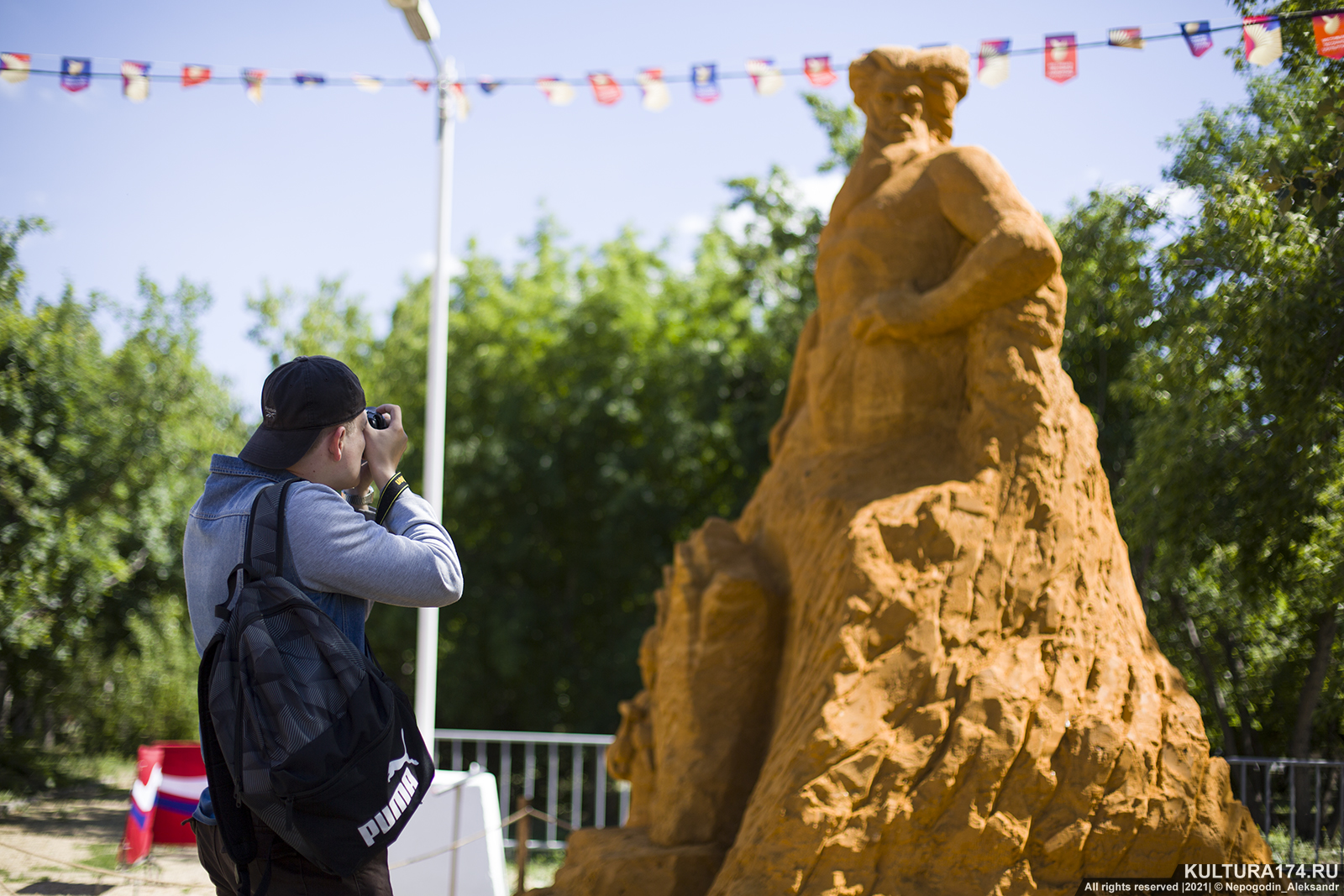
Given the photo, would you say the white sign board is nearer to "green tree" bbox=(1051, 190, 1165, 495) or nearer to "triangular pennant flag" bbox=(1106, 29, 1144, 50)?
"triangular pennant flag" bbox=(1106, 29, 1144, 50)

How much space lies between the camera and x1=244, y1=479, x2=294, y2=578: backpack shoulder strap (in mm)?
1772

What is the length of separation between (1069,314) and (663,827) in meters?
8.95

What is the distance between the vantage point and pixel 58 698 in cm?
1559

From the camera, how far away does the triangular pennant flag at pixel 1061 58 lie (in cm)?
623

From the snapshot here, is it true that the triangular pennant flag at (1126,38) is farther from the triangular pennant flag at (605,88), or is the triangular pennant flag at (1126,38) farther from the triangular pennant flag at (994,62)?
the triangular pennant flag at (605,88)

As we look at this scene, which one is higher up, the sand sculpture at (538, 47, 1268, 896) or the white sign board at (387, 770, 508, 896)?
the sand sculpture at (538, 47, 1268, 896)

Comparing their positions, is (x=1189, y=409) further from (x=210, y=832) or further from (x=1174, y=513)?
(x=210, y=832)

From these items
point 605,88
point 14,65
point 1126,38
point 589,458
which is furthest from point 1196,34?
point 589,458

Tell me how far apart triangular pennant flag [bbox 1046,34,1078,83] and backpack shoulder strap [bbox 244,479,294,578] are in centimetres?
589

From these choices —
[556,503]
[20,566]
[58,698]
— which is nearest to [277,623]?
[20,566]

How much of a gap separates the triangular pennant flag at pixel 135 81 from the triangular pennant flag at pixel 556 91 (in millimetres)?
2654

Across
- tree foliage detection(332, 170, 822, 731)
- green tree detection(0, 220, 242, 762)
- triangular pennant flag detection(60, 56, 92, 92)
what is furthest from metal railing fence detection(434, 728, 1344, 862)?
triangular pennant flag detection(60, 56, 92, 92)

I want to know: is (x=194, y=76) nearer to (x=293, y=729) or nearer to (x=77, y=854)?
(x=77, y=854)
